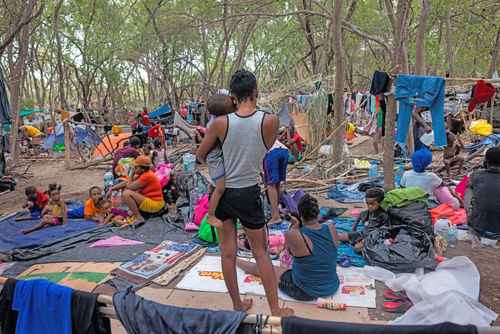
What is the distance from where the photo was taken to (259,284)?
3.95 m

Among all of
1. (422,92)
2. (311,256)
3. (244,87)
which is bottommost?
(311,256)

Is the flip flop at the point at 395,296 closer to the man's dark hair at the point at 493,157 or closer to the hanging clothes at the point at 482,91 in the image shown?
the man's dark hair at the point at 493,157

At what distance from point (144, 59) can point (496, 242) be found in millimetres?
22782

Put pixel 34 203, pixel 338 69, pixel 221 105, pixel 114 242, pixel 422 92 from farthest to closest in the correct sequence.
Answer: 1. pixel 338 69
2. pixel 34 203
3. pixel 422 92
4. pixel 114 242
5. pixel 221 105

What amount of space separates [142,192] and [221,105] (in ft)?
10.3

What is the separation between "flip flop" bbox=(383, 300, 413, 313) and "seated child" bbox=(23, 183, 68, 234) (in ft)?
14.7

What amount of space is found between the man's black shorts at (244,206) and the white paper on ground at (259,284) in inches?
42.5

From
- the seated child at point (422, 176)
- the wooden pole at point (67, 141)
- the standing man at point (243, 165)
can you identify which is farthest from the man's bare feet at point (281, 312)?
the wooden pole at point (67, 141)

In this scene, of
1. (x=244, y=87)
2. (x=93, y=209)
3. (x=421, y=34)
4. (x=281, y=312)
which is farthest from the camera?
(x=421, y=34)

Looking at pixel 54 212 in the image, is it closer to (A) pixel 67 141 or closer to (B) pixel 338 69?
(B) pixel 338 69

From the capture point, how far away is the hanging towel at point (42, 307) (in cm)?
240

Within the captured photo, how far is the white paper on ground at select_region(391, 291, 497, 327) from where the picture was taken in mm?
2817

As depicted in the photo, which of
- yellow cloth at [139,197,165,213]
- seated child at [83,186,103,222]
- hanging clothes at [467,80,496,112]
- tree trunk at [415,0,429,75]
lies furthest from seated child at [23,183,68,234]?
tree trunk at [415,0,429,75]

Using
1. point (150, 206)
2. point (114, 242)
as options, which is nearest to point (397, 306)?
point (114, 242)
